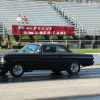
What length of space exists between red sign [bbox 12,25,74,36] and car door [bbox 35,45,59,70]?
1884cm

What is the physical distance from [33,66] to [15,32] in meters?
19.5

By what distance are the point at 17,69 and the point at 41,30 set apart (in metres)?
20.2

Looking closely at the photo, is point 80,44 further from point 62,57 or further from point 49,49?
point 49,49

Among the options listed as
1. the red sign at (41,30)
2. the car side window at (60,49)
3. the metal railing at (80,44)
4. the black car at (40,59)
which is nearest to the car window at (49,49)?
the black car at (40,59)

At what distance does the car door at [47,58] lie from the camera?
10227 mm

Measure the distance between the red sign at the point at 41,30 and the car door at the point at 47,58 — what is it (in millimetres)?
18838

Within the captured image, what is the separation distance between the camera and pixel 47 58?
34.1 feet

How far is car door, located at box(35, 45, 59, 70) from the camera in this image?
33.6ft

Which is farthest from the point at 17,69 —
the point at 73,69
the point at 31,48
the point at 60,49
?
the point at 73,69

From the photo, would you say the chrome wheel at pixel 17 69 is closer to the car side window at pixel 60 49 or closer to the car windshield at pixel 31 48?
the car windshield at pixel 31 48

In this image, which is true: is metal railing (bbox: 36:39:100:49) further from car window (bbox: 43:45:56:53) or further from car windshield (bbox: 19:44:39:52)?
car windshield (bbox: 19:44:39:52)

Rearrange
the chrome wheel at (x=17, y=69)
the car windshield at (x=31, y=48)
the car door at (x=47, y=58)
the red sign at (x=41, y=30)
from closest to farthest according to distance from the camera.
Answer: the chrome wheel at (x=17, y=69) → the car door at (x=47, y=58) → the car windshield at (x=31, y=48) → the red sign at (x=41, y=30)

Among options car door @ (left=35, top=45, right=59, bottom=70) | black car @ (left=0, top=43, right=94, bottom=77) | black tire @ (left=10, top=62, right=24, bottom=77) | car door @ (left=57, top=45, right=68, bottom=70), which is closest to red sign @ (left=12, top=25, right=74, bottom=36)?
black car @ (left=0, top=43, right=94, bottom=77)

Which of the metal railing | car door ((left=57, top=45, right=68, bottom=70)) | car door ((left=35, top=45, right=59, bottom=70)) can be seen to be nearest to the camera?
car door ((left=35, top=45, right=59, bottom=70))
